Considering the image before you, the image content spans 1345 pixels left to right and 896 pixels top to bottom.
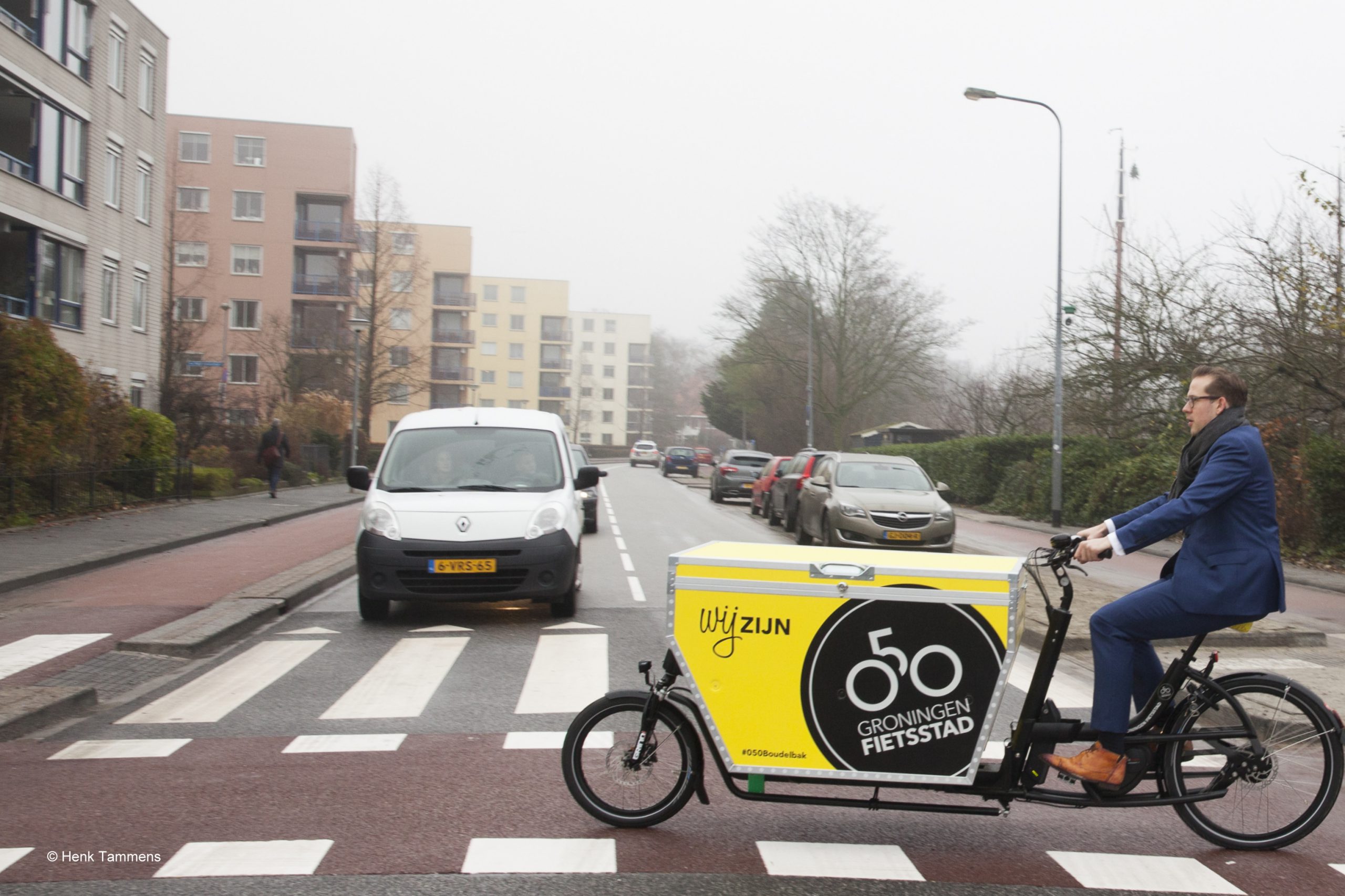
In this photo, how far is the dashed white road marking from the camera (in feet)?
13.6

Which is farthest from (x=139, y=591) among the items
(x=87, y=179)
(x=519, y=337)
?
(x=519, y=337)

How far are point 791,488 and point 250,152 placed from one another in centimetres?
5401

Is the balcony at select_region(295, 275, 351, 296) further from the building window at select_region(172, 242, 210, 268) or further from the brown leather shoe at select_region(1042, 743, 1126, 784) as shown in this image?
the brown leather shoe at select_region(1042, 743, 1126, 784)

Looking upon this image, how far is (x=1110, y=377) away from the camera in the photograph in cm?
2316

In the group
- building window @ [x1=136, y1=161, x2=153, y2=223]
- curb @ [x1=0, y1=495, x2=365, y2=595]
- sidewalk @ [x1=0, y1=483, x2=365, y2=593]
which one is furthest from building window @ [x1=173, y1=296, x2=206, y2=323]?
curb @ [x1=0, y1=495, x2=365, y2=595]

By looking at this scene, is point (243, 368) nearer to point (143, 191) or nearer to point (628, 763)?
point (143, 191)

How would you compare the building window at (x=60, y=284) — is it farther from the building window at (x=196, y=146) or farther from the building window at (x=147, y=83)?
the building window at (x=196, y=146)

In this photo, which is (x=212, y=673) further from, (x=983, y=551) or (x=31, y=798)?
(x=983, y=551)

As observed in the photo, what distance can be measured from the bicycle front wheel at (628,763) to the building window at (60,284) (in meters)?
26.9

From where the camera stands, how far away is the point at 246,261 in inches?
2601

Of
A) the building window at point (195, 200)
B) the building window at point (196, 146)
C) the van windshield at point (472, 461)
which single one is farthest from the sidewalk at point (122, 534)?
the building window at point (196, 146)

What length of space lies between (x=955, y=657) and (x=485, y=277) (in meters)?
109

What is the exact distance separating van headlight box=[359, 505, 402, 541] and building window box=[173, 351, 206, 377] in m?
30.6

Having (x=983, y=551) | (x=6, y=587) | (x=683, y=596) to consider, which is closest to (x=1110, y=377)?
(x=983, y=551)
